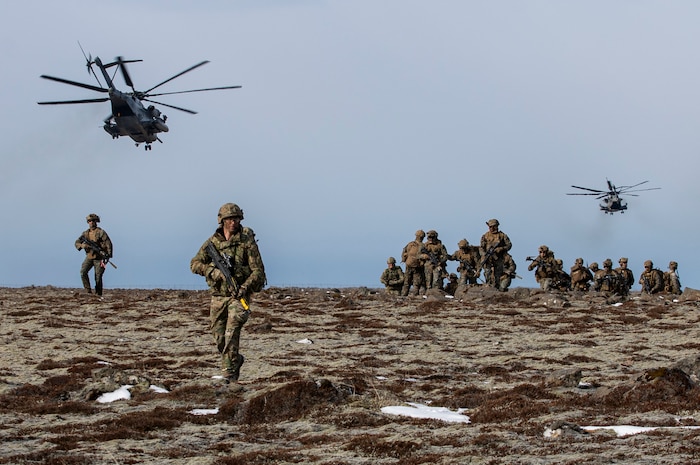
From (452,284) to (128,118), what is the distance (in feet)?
72.0

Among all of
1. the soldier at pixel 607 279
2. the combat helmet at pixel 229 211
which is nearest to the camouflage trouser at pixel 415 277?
the soldier at pixel 607 279

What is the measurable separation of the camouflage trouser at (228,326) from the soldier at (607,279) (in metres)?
37.1

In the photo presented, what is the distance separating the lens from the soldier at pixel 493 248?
4194cm

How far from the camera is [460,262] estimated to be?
1762 inches

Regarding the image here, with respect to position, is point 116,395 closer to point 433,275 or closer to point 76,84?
point 433,275

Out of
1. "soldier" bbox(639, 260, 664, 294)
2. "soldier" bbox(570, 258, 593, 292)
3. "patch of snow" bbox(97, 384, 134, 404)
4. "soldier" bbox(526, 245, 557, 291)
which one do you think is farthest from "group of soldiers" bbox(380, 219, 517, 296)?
"patch of snow" bbox(97, 384, 134, 404)

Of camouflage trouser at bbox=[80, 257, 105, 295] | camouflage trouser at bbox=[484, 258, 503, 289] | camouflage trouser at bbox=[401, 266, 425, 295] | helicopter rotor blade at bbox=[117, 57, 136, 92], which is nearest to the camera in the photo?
camouflage trouser at bbox=[80, 257, 105, 295]

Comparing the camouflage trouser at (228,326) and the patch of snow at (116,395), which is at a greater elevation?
the camouflage trouser at (228,326)

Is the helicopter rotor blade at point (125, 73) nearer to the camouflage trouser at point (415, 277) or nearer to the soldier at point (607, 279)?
the camouflage trouser at point (415, 277)

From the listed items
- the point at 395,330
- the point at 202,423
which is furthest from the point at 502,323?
the point at 202,423

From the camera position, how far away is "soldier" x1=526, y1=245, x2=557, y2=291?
48.0 meters

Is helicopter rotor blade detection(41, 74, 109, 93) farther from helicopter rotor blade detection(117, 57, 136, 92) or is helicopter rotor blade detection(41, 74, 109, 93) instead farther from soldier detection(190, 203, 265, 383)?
soldier detection(190, 203, 265, 383)

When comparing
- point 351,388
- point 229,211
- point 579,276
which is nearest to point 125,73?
point 579,276

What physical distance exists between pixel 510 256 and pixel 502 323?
12.9 meters
